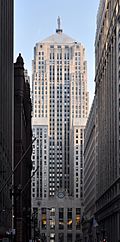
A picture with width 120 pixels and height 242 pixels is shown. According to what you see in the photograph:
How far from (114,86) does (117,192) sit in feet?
67.0

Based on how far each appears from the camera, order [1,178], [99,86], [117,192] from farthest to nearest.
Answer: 1. [99,86]
2. [117,192]
3. [1,178]

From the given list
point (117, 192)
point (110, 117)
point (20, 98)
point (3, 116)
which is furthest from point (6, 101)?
point (110, 117)

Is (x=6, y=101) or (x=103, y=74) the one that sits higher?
(x=103, y=74)

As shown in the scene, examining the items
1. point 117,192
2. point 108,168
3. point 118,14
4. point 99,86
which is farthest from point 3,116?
point 99,86

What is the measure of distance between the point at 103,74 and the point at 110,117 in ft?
96.5

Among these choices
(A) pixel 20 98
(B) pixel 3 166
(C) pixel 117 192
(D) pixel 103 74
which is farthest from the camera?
(D) pixel 103 74

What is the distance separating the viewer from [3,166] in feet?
242

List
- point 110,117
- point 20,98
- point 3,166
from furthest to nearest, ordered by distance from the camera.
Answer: point 110,117
point 20,98
point 3,166

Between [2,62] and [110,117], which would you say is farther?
[110,117]

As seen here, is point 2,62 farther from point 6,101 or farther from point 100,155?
point 100,155

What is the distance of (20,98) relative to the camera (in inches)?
4080

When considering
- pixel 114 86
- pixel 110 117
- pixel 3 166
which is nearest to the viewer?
pixel 3 166

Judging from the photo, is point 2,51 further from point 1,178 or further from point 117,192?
point 117,192

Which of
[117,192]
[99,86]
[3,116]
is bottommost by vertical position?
[117,192]
